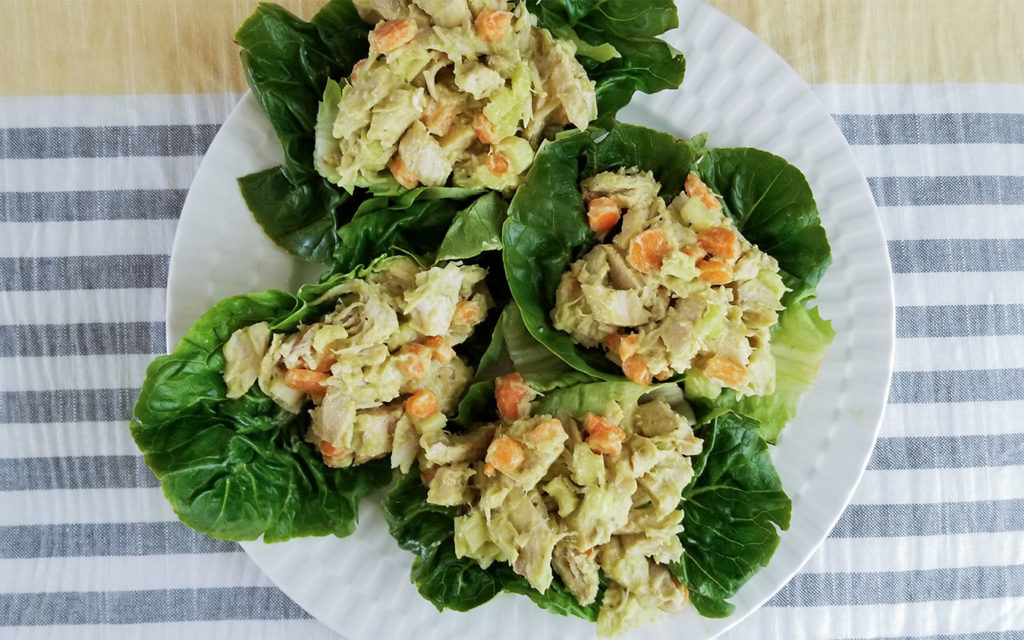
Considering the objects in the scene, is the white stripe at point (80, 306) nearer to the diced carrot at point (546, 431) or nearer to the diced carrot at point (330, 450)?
the diced carrot at point (330, 450)

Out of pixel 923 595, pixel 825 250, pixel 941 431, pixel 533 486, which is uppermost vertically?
pixel 825 250

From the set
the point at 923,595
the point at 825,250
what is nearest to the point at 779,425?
the point at 825,250

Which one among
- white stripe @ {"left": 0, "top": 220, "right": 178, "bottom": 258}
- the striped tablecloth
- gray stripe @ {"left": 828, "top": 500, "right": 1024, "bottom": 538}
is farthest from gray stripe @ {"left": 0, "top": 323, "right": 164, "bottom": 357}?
gray stripe @ {"left": 828, "top": 500, "right": 1024, "bottom": 538}

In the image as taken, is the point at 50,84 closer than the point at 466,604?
No

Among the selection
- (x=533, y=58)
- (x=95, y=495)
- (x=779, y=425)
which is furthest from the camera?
(x=95, y=495)

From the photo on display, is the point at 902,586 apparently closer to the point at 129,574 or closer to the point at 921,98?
the point at 921,98

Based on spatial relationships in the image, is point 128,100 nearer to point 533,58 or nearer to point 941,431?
point 533,58
